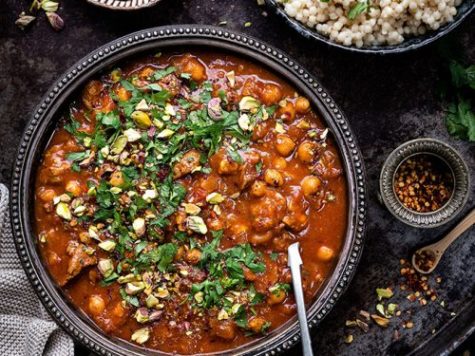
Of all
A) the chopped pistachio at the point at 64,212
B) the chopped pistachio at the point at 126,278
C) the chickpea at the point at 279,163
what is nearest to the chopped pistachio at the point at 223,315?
the chopped pistachio at the point at 126,278

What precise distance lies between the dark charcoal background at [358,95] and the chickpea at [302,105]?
1.52ft

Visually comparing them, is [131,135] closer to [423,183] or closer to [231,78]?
[231,78]

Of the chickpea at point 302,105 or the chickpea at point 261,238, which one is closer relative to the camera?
the chickpea at point 261,238

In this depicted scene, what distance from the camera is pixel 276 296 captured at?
4.00 meters

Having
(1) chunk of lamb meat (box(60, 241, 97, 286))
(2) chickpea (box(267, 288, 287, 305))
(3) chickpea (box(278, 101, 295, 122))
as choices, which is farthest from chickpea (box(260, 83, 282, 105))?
(1) chunk of lamb meat (box(60, 241, 97, 286))

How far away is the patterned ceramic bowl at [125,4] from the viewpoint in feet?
14.0

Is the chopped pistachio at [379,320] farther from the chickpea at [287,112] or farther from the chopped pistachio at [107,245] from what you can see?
the chopped pistachio at [107,245]

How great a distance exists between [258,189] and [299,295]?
2.02 ft

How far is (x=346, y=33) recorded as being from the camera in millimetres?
4168

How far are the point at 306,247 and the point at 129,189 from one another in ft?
3.39

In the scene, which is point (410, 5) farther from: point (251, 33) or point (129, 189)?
point (129, 189)

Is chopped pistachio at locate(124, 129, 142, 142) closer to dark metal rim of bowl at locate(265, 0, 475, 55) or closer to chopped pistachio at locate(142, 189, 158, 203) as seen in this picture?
chopped pistachio at locate(142, 189, 158, 203)

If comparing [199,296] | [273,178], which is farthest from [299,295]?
[273,178]

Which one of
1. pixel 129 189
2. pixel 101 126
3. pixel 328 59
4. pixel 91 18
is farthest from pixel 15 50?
pixel 328 59
